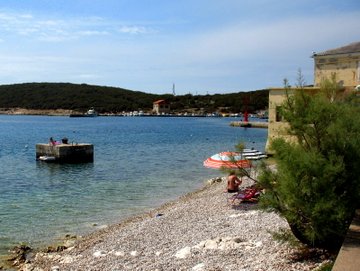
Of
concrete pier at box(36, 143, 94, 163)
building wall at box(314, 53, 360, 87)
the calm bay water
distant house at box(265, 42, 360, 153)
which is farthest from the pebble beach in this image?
→ concrete pier at box(36, 143, 94, 163)

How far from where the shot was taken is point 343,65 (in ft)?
117

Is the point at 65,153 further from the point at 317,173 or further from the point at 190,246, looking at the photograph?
the point at 317,173

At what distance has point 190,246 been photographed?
11977 millimetres

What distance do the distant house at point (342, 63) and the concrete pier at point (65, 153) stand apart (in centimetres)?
2255

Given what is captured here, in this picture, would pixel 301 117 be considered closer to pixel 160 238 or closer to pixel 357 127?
pixel 357 127

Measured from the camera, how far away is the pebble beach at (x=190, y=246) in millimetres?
9812

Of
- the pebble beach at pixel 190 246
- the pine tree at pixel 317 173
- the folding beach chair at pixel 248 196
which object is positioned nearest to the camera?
the pine tree at pixel 317 173

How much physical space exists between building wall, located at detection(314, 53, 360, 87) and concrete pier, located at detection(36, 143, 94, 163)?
22550mm

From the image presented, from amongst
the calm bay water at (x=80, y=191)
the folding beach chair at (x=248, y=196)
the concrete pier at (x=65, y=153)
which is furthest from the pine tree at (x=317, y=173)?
the concrete pier at (x=65, y=153)

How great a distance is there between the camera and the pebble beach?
32.2 ft

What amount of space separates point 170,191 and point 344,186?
18835 millimetres

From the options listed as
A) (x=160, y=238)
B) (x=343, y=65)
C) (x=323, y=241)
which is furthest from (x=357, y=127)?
(x=343, y=65)

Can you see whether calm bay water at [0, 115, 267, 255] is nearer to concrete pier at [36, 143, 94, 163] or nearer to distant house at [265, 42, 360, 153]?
concrete pier at [36, 143, 94, 163]

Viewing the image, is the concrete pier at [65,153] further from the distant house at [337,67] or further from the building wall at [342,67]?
the building wall at [342,67]
